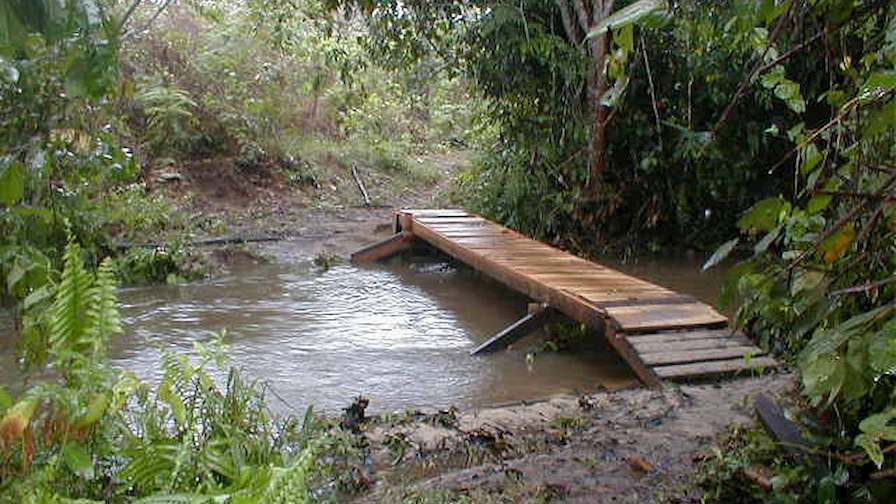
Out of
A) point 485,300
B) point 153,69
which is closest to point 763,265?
point 485,300

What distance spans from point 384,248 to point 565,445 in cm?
633

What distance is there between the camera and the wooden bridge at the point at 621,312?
18.2 ft

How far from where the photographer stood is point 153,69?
45.5 ft

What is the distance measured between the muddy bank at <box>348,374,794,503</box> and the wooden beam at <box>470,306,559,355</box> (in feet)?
4.55

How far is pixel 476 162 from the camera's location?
1298 centimetres

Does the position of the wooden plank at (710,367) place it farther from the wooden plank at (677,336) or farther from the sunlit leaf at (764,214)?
the sunlit leaf at (764,214)

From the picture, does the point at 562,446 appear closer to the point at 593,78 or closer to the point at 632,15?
the point at 632,15

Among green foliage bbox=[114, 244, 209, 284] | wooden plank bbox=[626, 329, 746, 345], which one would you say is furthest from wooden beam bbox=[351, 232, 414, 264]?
wooden plank bbox=[626, 329, 746, 345]

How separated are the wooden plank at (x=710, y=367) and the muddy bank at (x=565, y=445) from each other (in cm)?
9

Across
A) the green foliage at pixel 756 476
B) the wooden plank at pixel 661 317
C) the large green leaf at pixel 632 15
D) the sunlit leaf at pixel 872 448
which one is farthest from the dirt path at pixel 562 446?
the large green leaf at pixel 632 15

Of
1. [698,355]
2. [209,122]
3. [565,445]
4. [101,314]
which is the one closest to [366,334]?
[698,355]

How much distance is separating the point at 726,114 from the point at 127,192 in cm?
1013

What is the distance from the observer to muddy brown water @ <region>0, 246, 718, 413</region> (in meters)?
5.93

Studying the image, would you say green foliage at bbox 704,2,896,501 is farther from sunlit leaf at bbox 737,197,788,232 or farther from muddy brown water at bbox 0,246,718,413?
muddy brown water at bbox 0,246,718,413
